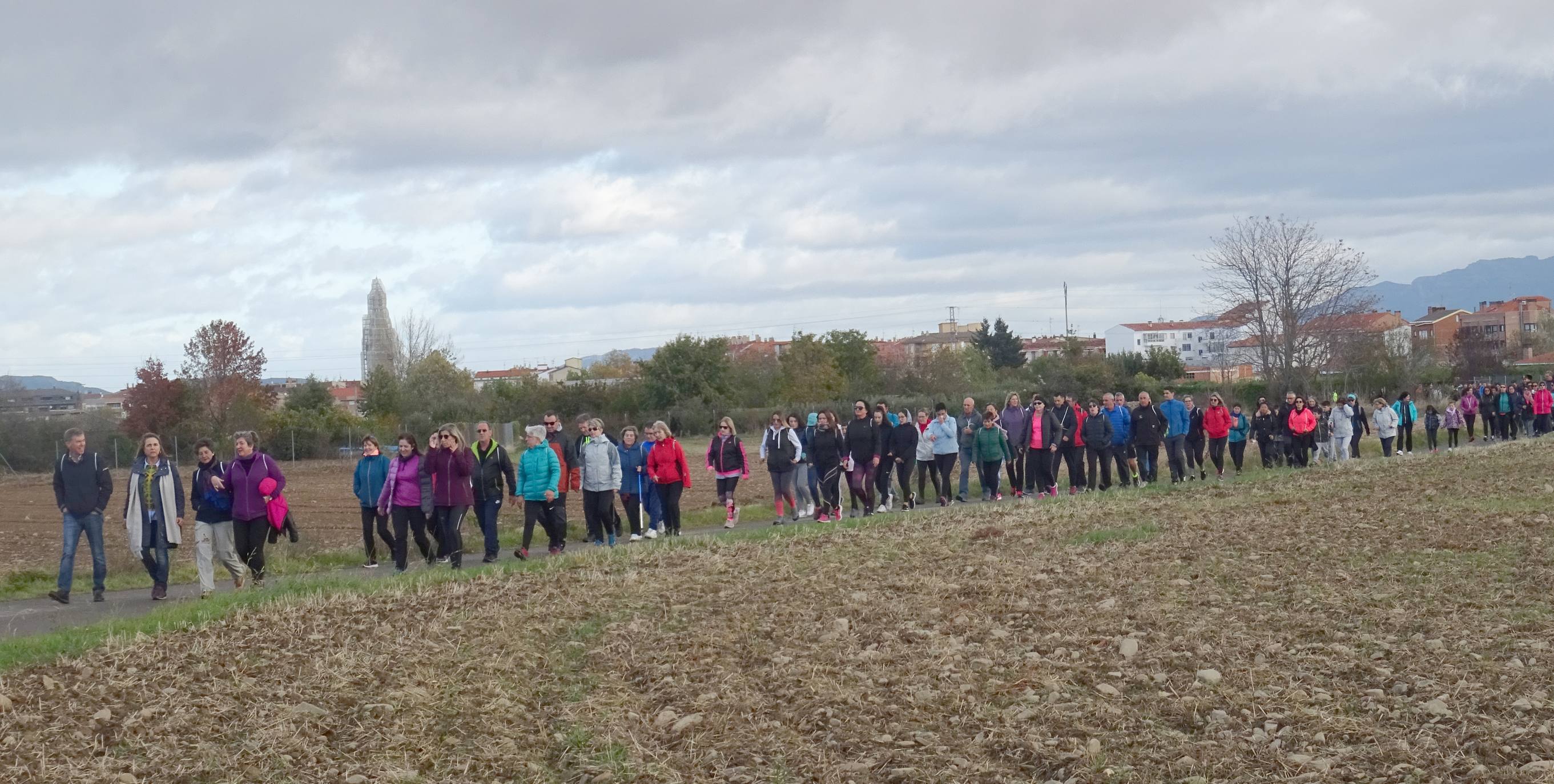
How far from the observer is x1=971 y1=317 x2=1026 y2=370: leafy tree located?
95875 mm

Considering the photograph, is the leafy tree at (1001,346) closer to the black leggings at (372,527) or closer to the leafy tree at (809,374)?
the leafy tree at (809,374)

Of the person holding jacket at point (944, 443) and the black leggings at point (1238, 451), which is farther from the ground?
the person holding jacket at point (944, 443)

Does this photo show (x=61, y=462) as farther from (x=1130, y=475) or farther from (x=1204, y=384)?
(x=1204, y=384)

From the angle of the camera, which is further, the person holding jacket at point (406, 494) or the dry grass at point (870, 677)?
the person holding jacket at point (406, 494)

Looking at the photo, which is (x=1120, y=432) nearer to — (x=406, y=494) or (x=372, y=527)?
(x=372, y=527)

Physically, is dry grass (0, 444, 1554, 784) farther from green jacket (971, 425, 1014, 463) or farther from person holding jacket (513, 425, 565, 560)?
green jacket (971, 425, 1014, 463)

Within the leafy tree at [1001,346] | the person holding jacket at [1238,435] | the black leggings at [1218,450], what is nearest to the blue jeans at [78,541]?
the black leggings at [1218,450]

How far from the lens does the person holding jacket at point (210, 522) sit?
13641 mm

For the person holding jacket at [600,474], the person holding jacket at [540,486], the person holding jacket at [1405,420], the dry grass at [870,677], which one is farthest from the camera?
the person holding jacket at [1405,420]

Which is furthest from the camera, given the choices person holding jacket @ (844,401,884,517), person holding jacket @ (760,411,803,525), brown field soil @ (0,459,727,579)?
person holding jacket @ (844,401,884,517)

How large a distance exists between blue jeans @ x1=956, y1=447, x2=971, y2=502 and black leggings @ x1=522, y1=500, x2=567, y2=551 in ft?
26.2

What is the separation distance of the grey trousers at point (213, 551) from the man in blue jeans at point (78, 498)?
36.8 inches

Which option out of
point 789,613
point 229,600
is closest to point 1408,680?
point 789,613

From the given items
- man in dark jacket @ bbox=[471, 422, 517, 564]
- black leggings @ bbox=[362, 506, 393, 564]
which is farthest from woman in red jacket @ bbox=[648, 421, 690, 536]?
black leggings @ bbox=[362, 506, 393, 564]
